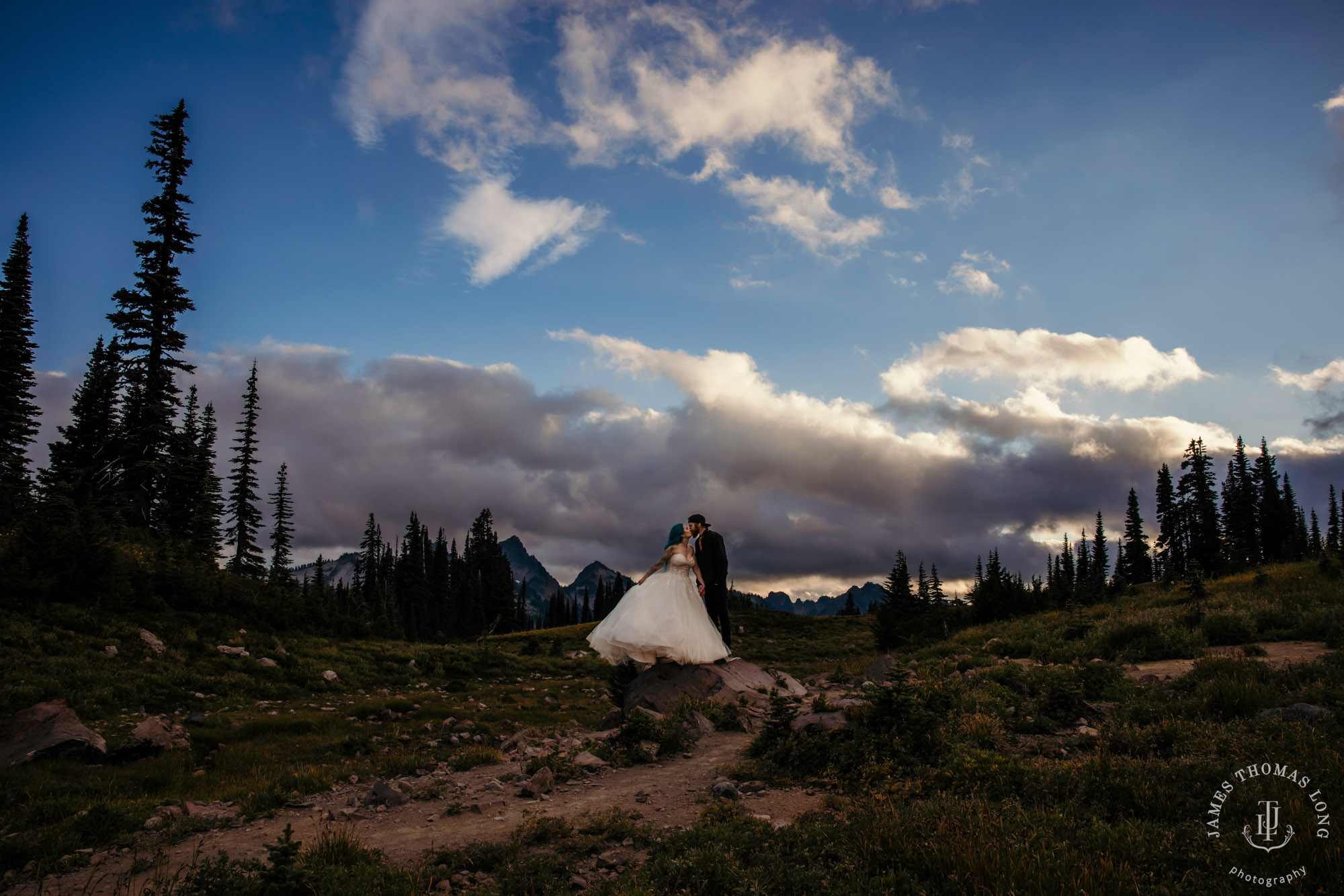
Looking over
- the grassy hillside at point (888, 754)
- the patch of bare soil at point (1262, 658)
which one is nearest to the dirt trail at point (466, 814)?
the grassy hillside at point (888, 754)

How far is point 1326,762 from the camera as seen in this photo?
5863 millimetres

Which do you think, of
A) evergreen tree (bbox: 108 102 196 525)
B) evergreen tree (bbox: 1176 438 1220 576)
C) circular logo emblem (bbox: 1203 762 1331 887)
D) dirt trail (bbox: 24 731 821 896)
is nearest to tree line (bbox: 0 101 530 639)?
evergreen tree (bbox: 108 102 196 525)

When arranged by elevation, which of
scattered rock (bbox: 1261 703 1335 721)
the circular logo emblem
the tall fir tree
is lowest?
the circular logo emblem

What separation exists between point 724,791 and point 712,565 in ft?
25.9

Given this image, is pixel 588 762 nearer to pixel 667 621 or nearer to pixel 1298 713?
pixel 667 621

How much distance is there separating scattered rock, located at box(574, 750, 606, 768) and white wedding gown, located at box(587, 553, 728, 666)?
9.74 feet

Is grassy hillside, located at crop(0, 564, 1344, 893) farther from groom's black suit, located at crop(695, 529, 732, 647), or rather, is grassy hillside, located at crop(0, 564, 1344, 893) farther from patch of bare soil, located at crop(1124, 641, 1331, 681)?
groom's black suit, located at crop(695, 529, 732, 647)

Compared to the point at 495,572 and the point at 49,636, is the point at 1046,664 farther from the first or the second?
the point at 495,572

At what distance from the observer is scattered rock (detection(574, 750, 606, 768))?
9.88 m

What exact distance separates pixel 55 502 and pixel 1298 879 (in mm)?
33818

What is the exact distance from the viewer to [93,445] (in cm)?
4212

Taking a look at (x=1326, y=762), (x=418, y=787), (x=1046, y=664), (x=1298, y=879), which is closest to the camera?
(x=1298, y=879)

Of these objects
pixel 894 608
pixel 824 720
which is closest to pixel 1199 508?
pixel 894 608

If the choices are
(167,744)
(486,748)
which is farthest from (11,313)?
(486,748)
